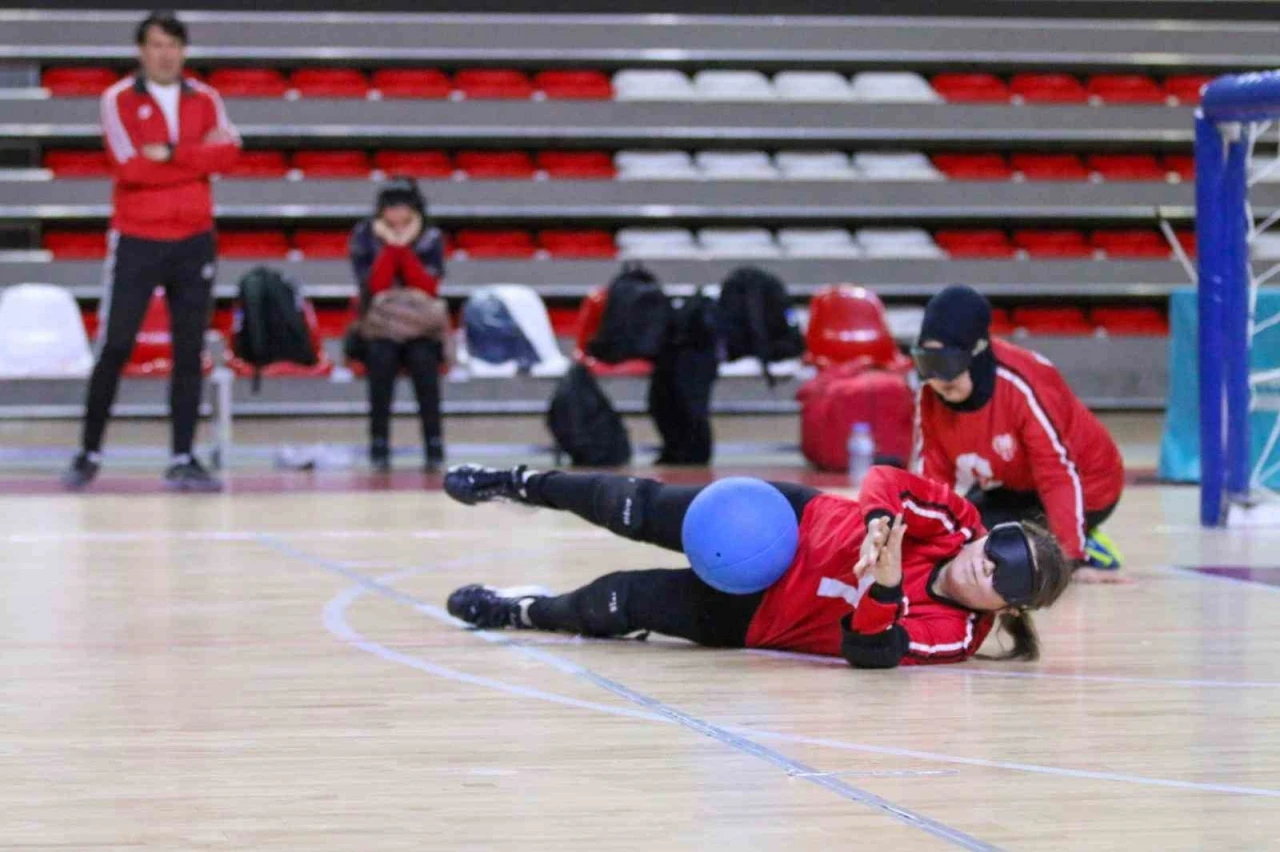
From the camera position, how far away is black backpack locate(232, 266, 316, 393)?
1087 centimetres

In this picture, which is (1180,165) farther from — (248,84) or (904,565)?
(904,565)

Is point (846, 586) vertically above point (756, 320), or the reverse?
point (756, 320)

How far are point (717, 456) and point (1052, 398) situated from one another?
6362 millimetres

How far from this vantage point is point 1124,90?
14641mm

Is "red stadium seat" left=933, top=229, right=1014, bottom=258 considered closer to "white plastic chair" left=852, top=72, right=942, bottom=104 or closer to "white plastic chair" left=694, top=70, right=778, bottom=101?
"white plastic chair" left=852, top=72, right=942, bottom=104

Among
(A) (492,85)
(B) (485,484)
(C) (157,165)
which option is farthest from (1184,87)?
(B) (485,484)

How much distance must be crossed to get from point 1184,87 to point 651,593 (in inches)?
468

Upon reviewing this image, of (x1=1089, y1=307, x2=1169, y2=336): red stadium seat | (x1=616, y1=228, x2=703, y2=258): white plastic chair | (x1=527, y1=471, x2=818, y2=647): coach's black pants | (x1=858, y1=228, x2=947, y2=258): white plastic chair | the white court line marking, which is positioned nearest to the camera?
the white court line marking

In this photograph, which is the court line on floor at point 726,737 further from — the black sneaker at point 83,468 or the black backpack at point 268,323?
the black backpack at point 268,323

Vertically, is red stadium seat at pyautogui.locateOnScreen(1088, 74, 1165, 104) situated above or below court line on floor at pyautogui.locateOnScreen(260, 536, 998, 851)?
above

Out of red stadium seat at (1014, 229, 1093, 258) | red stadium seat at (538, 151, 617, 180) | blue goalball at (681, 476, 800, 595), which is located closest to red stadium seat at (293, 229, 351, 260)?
red stadium seat at (538, 151, 617, 180)

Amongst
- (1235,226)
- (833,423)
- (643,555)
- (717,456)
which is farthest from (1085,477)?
(717,456)

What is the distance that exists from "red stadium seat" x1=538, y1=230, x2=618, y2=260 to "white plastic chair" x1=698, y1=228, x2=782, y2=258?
67cm

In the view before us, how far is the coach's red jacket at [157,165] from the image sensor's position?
27.5 ft
